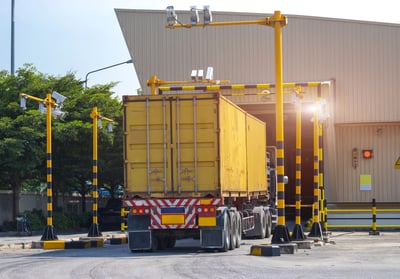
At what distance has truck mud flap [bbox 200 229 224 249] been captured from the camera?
2084 cm

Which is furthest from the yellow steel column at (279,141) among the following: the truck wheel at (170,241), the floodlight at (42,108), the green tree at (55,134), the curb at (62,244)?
the green tree at (55,134)

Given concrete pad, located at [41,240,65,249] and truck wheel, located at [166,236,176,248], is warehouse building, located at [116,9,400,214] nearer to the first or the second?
concrete pad, located at [41,240,65,249]

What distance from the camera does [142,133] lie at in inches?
830

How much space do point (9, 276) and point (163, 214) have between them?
6.16 metres

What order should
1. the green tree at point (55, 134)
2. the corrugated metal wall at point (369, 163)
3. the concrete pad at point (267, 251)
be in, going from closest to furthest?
the concrete pad at point (267, 251)
the green tree at point (55, 134)
the corrugated metal wall at point (369, 163)

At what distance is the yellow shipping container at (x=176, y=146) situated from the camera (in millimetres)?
20797

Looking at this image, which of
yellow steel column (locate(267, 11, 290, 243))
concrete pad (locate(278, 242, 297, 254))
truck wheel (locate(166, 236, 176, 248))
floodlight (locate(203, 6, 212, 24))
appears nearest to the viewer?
concrete pad (locate(278, 242, 297, 254))

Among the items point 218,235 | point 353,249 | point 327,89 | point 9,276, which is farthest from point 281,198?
point 327,89

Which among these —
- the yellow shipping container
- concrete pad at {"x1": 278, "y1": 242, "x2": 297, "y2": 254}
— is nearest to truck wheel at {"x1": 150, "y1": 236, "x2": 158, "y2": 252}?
the yellow shipping container

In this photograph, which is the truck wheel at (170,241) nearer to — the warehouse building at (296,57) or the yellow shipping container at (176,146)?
the yellow shipping container at (176,146)

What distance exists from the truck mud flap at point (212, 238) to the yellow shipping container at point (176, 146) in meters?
0.93

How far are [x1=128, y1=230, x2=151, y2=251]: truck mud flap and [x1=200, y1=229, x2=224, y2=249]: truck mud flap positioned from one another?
1.43 metres

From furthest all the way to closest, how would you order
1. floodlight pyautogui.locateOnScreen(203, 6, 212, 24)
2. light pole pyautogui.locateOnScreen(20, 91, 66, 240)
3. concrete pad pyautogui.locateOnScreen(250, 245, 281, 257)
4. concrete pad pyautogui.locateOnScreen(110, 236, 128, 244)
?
concrete pad pyautogui.locateOnScreen(110, 236, 128, 244)
light pole pyautogui.locateOnScreen(20, 91, 66, 240)
floodlight pyautogui.locateOnScreen(203, 6, 212, 24)
concrete pad pyautogui.locateOnScreen(250, 245, 281, 257)

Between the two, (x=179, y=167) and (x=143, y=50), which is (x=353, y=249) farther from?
(x=143, y=50)
